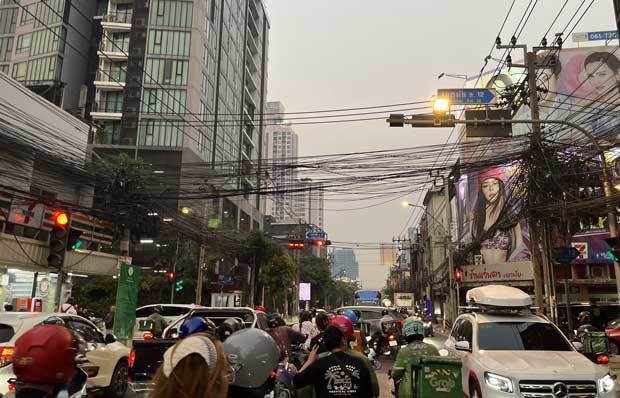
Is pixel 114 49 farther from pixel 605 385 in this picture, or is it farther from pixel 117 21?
pixel 605 385

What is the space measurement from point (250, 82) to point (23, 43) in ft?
107

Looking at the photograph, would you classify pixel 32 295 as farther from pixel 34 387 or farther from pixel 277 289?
pixel 277 289

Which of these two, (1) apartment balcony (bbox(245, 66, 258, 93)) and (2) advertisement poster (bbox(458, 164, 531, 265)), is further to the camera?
(1) apartment balcony (bbox(245, 66, 258, 93))

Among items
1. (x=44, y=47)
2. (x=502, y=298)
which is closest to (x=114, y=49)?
(x=44, y=47)

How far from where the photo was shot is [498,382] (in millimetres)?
7051

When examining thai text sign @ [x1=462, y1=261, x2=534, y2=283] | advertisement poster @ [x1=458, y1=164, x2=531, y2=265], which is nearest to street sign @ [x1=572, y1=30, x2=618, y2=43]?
advertisement poster @ [x1=458, y1=164, x2=531, y2=265]

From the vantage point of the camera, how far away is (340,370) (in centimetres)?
Answer: 412

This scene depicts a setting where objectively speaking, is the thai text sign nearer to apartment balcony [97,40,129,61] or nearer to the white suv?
the white suv

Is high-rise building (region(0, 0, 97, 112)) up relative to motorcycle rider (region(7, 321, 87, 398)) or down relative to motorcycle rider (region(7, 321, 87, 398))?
up

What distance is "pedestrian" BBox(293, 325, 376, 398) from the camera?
13.4 ft

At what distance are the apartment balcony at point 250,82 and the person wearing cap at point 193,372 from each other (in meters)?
78.9

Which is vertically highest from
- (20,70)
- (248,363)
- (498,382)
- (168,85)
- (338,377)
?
(20,70)

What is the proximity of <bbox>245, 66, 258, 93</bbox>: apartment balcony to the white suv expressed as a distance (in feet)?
240

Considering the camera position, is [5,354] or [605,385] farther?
[5,354]
